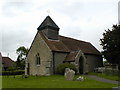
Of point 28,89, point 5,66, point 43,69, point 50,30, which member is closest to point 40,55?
point 43,69

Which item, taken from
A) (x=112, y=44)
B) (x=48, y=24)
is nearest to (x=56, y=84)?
(x=112, y=44)

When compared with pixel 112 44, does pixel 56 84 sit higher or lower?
lower

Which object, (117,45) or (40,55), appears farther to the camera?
(40,55)

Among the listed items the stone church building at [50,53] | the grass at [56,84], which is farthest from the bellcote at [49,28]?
the grass at [56,84]

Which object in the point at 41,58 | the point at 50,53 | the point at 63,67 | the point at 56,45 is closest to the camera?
the point at 63,67

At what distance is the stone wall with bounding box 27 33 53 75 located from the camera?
3456 cm

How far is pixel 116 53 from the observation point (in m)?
31.7

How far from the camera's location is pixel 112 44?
32250 millimetres

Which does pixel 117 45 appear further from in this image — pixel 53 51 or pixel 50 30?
pixel 50 30

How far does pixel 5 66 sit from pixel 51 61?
3659 cm

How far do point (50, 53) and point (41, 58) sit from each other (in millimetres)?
3344

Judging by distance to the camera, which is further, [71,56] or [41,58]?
[41,58]

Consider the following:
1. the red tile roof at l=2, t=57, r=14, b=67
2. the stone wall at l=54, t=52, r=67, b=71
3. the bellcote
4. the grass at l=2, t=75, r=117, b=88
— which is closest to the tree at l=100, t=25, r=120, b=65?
the stone wall at l=54, t=52, r=67, b=71

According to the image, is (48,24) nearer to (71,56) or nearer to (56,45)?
(56,45)
